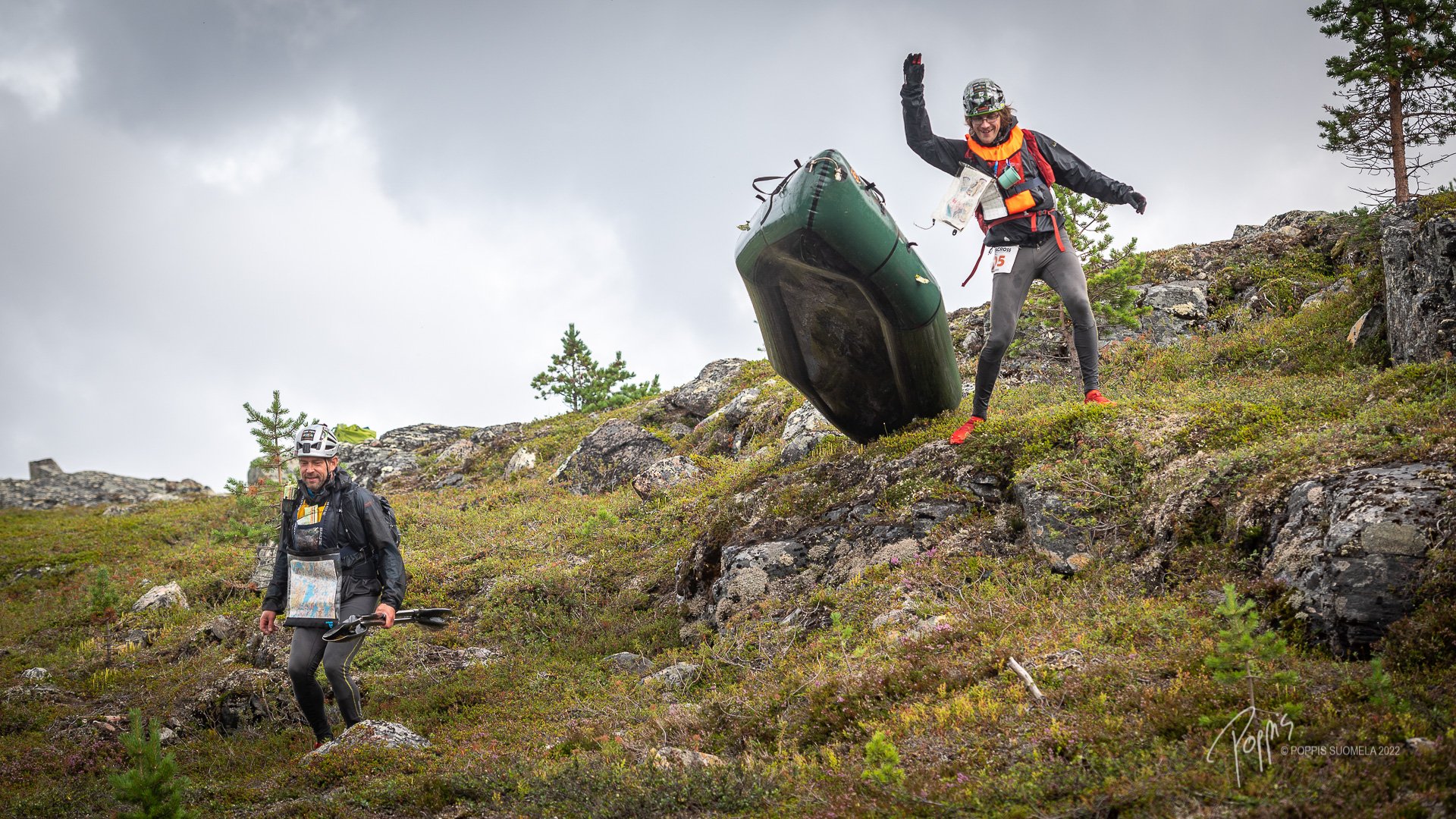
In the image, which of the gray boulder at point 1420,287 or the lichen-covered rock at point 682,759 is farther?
the gray boulder at point 1420,287

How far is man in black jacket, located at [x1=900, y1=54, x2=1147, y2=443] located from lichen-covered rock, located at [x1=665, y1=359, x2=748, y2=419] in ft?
52.0

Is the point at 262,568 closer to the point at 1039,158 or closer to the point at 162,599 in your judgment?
the point at 162,599

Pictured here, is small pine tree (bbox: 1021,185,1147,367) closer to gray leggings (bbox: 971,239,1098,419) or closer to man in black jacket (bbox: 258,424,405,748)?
gray leggings (bbox: 971,239,1098,419)

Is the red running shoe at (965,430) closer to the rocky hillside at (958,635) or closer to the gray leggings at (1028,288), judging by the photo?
the rocky hillside at (958,635)

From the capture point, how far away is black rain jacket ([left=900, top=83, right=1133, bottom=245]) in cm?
828

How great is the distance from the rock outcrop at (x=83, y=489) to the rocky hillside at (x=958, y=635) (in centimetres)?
2524

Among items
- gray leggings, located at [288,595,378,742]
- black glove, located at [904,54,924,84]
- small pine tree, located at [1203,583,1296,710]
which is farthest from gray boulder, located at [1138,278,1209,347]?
gray leggings, located at [288,595,378,742]

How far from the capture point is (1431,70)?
16.1m

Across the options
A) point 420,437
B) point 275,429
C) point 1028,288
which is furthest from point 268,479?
point 1028,288

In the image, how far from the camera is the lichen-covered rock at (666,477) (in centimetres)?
1564

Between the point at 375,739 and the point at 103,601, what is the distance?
37.0 ft

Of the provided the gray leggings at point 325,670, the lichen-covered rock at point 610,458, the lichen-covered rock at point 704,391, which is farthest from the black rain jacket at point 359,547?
the lichen-covered rock at point 704,391

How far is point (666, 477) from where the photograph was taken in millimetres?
15961

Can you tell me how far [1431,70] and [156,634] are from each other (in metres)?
24.6
